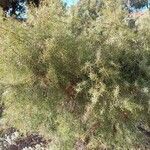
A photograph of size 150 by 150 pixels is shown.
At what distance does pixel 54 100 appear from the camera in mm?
7691

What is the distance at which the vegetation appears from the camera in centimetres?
731

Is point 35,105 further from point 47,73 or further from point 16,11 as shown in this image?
point 16,11

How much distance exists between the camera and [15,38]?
7.25m

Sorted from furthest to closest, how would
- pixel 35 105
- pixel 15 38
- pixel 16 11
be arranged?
pixel 16 11, pixel 35 105, pixel 15 38

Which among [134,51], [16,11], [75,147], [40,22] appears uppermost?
[16,11]

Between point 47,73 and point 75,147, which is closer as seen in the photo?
point 47,73

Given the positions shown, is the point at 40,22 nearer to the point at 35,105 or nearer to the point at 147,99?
the point at 35,105

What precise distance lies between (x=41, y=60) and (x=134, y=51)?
4.82 ft

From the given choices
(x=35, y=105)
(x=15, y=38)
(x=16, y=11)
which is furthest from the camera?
(x=16, y=11)

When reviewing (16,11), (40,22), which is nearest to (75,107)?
(40,22)

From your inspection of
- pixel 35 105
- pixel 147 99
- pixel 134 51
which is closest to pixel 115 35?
pixel 134 51

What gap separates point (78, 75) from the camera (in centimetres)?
743

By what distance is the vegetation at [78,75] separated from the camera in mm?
7309

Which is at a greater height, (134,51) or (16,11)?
(16,11)
